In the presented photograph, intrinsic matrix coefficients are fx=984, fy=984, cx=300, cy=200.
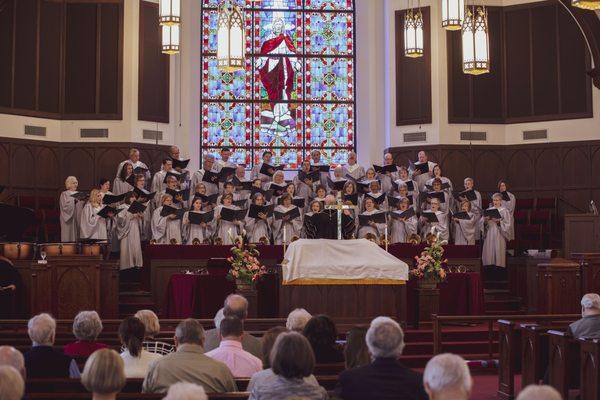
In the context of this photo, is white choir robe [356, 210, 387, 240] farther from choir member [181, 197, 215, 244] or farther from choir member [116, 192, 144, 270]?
choir member [116, 192, 144, 270]

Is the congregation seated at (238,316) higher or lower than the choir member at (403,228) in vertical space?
lower

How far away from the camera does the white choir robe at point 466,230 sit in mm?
18656

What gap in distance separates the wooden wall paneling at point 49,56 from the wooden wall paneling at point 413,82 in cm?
739

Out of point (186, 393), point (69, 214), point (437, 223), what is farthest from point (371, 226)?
point (186, 393)

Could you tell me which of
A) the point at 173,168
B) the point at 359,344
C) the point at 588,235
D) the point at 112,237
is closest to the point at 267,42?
the point at 173,168

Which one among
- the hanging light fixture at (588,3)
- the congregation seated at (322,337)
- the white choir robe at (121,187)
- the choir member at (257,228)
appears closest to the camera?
the congregation seated at (322,337)

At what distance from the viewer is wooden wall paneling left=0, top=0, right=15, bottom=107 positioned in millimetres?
19688

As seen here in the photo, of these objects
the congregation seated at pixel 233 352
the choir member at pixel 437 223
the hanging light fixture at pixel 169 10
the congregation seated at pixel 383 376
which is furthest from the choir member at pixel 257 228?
the congregation seated at pixel 383 376

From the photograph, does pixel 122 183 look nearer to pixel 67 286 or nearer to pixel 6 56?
pixel 6 56

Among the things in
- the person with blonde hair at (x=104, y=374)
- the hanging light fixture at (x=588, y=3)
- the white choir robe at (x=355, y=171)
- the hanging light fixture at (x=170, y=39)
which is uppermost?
the hanging light fixture at (x=170, y=39)

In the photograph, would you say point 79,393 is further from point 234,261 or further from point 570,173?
point 570,173

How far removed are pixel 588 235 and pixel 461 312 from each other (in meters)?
3.51

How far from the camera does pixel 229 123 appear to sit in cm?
2241

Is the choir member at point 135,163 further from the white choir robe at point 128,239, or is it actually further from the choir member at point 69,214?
the white choir robe at point 128,239
